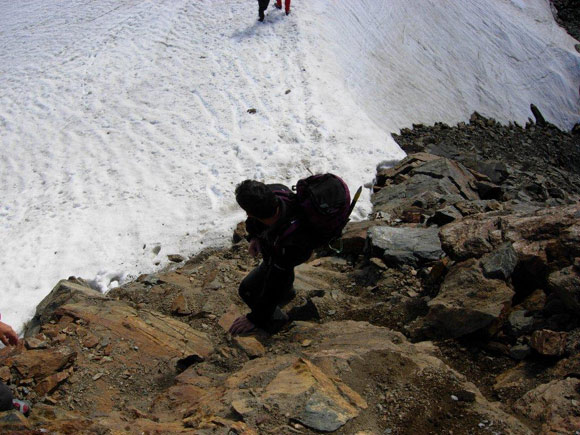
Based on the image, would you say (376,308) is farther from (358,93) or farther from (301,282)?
(358,93)

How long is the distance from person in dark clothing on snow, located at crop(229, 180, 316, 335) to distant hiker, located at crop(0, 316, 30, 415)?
2240 millimetres

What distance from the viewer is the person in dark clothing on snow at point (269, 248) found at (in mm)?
4914

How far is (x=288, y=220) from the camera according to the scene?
520 cm

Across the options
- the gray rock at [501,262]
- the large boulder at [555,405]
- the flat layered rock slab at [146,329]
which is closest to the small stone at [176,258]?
the flat layered rock slab at [146,329]

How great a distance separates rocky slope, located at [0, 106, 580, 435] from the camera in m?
4.25

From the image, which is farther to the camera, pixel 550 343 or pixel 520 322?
pixel 520 322

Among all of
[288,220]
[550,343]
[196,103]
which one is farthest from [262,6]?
[550,343]

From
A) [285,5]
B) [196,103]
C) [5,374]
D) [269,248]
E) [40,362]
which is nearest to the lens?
[5,374]

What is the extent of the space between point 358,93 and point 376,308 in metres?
9.52

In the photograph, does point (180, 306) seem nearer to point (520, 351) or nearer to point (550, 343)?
point (520, 351)

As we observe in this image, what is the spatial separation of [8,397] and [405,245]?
5105 mm

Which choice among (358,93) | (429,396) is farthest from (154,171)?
(429,396)

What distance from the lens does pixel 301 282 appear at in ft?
23.9

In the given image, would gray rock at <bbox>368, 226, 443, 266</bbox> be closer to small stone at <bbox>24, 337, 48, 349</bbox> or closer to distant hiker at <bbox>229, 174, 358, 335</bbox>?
distant hiker at <bbox>229, 174, 358, 335</bbox>
